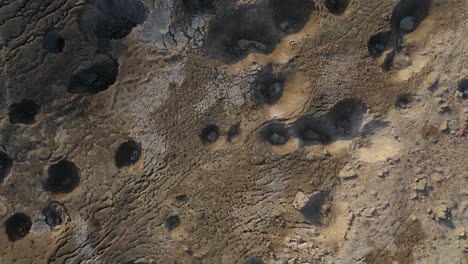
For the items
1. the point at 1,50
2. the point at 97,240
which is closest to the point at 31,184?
the point at 97,240

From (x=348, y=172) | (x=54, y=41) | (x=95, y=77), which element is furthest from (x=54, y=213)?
(x=348, y=172)

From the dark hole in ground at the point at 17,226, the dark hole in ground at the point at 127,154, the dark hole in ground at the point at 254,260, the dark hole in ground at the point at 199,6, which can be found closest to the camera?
the dark hole in ground at the point at 17,226

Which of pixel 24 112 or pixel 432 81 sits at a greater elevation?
pixel 24 112

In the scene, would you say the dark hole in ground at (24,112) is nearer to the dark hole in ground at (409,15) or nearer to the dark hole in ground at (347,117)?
the dark hole in ground at (347,117)

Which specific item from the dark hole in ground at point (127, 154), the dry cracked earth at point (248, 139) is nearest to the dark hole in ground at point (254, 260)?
the dry cracked earth at point (248, 139)

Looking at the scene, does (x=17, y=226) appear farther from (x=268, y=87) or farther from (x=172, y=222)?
(x=268, y=87)

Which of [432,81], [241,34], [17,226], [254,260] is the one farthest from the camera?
[254,260]
